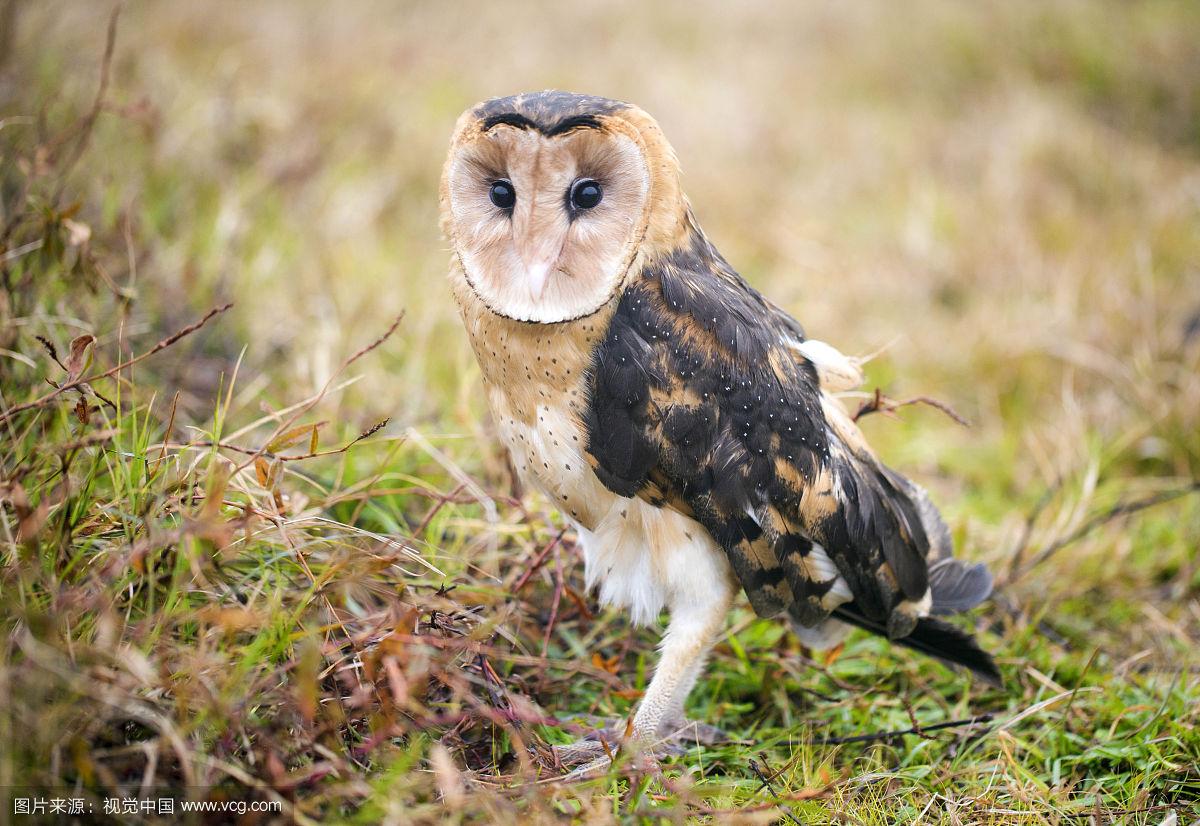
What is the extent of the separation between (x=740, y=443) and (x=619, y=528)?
412 mm

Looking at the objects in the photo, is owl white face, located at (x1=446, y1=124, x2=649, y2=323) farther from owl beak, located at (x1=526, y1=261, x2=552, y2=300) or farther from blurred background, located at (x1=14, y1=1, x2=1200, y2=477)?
blurred background, located at (x1=14, y1=1, x2=1200, y2=477)

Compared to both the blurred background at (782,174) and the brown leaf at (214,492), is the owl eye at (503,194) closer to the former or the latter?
the brown leaf at (214,492)

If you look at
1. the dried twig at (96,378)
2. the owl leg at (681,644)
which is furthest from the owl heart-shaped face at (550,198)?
the owl leg at (681,644)

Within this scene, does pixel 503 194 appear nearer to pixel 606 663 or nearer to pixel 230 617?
pixel 230 617

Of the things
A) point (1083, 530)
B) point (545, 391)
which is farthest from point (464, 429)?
point (1083, 530)

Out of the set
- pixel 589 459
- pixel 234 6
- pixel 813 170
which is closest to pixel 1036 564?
pixel 589 459

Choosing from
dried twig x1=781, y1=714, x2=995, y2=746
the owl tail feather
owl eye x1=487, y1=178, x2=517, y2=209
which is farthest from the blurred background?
dried twig x1=781, y1=714, x2=995, y2=746

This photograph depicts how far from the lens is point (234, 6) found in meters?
7.46

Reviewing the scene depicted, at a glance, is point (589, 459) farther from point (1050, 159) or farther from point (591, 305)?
point (1050, 159)

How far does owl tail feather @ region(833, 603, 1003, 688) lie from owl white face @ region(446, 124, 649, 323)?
1254 mm

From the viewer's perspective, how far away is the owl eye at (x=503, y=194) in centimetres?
207

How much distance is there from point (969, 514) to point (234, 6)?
23.4 ft

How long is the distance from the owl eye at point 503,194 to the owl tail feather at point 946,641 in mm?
1493

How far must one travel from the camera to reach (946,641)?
8.51 feet
